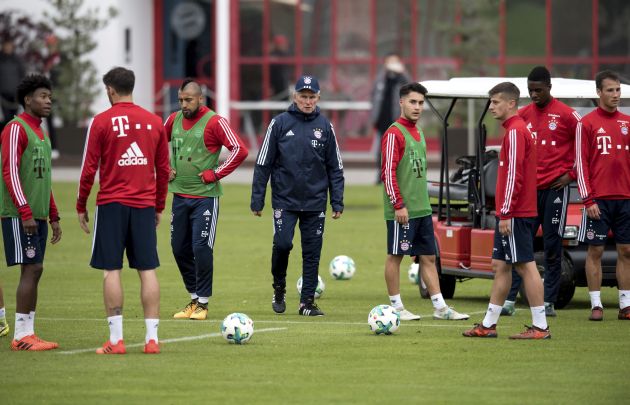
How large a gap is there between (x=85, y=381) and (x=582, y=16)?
106 ft

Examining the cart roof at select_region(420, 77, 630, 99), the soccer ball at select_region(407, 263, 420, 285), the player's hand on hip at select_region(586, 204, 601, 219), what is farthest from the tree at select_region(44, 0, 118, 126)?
the player's hand on hip at select_region(586, 204, 601, 219)

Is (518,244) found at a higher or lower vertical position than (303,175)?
lower

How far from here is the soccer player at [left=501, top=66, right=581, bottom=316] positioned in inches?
506

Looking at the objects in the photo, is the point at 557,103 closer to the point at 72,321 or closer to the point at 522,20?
the point at 72,321

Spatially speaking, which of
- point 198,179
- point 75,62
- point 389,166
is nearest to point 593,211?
point 389,166

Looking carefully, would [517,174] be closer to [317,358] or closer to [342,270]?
[317,358]

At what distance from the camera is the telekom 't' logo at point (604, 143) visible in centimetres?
1302

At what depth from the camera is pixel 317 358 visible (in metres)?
10.6

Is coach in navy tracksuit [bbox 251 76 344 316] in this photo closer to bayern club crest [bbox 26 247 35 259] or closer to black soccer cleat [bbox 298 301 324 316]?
black soccer cleat [bbox 298 301 324 316]

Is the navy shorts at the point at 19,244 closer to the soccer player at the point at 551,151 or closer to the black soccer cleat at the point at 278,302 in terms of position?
the black soccer cleat at the point at 278,302

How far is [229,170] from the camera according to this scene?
13.3 m

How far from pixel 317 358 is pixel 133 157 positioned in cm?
193

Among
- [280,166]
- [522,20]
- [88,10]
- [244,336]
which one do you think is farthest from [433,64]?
[244,336]

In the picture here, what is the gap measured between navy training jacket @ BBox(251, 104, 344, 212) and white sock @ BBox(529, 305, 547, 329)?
2524mm
